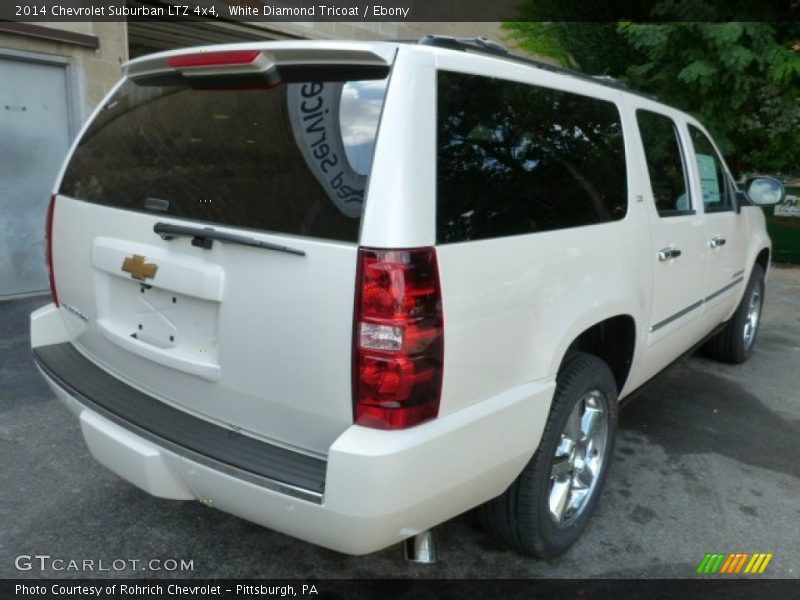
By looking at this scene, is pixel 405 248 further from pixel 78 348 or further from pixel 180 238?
pixel 78 348

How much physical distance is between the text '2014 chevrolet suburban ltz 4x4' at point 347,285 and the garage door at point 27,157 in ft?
14.6

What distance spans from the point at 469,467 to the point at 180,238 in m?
1.17

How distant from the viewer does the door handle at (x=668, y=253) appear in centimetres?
326

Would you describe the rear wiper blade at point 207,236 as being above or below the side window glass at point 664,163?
below

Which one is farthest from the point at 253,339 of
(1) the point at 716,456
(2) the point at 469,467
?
(1) the point at 716,456

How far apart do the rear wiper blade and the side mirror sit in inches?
163

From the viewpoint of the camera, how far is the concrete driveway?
108 inches

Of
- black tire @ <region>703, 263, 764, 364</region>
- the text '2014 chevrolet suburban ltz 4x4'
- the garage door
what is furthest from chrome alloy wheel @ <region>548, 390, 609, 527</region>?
the garage door

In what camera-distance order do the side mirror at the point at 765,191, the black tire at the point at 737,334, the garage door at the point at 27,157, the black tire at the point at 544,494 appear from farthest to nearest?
the garage door at the point at 27,157, the black tire at the point at 737,334, the side mirror at the point at 765,191, the black tire at the point at 544,494

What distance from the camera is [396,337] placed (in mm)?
1865

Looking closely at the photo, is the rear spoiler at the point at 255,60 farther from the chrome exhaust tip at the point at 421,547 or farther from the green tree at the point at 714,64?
the green tree at the point at 714,64

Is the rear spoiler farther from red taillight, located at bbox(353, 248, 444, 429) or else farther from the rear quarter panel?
Answer: red taillight, located at bbox(353, 248, 444, 429)

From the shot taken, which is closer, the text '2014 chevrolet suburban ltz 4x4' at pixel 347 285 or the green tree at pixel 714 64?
the text '2014 chevrolet suburban ltz 4x4' at pixel 347 285

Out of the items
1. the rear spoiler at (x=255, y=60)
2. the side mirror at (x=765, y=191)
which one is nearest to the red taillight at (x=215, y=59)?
the rear spoiler at (x=255, y=60)
